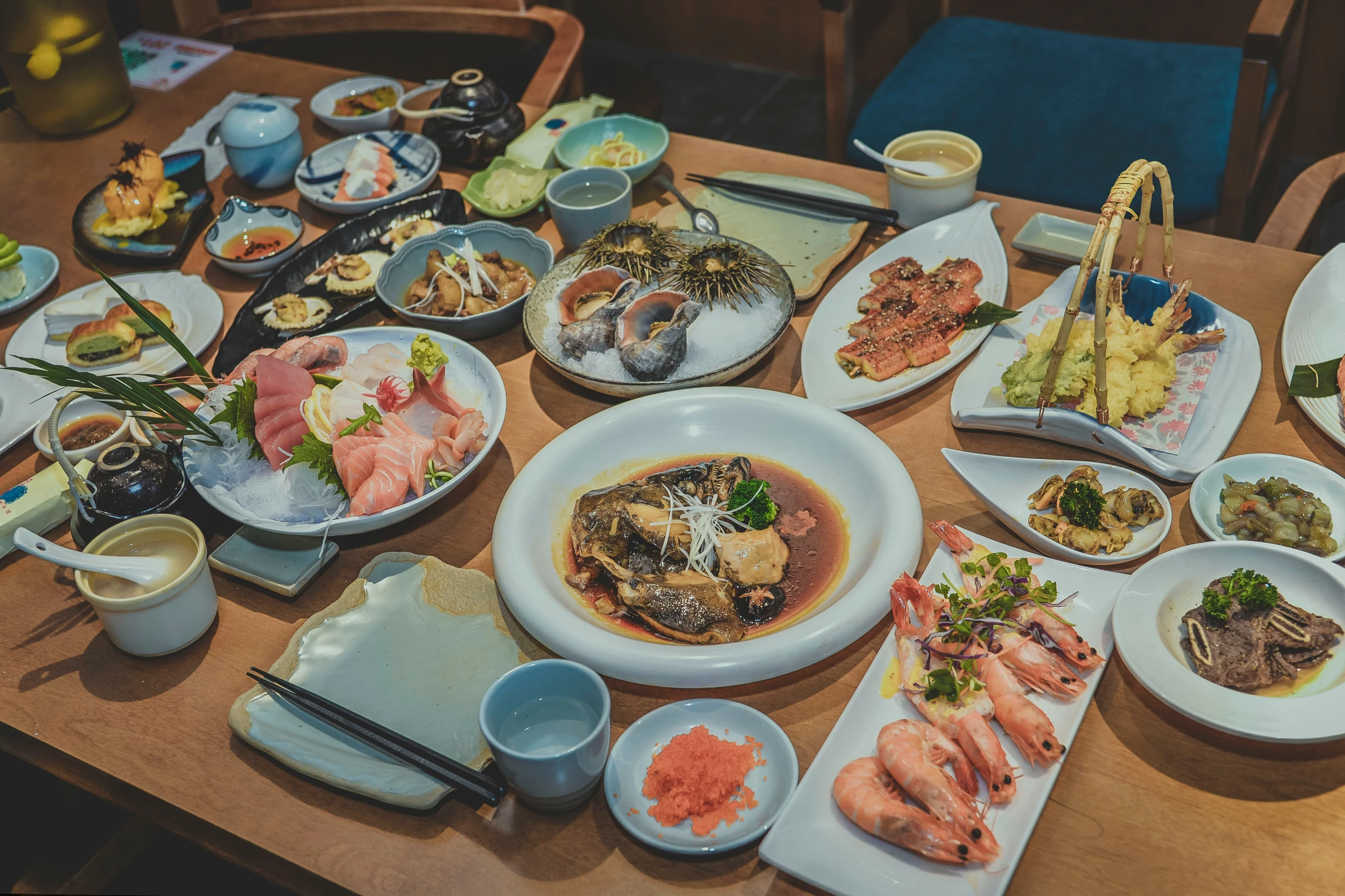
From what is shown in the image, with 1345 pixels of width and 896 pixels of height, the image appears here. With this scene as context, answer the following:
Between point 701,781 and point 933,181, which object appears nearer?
point 701,781

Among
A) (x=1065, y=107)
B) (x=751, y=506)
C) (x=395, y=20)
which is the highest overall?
(x=395, y=20)

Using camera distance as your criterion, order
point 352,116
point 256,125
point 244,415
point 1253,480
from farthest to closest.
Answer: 1. point 352,116
2. point 256,125
3. point 244,415
4. point 1253,480

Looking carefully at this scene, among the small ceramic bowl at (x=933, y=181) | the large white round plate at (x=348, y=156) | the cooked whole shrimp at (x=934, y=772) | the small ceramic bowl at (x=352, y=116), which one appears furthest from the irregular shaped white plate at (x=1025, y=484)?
the small ceramic bowl at (x=352, y=116)

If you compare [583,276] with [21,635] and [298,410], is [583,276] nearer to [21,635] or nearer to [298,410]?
[298,410]

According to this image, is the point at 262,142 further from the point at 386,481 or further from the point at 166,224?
the point at 386,481

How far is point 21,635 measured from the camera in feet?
6.25

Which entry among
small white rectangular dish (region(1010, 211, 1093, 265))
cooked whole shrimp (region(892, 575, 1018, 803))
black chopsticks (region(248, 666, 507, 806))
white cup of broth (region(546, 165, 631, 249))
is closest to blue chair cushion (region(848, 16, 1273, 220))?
small white rectangular dish (region(1010, 211, 1093, 265))

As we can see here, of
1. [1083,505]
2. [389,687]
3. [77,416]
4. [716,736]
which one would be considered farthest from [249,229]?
[1083,505]

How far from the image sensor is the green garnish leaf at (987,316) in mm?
2209

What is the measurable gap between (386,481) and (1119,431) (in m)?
1.46

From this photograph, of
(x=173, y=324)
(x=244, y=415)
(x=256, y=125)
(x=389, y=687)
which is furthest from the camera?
(x=256, y=125)

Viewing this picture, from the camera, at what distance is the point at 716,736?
1547 millimetres

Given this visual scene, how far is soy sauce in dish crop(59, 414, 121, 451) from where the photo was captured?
2160 millimetres

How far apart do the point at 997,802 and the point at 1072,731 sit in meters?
0.17
